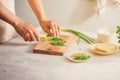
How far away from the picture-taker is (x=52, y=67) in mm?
1227

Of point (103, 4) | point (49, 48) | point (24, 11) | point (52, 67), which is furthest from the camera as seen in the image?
point (24, 11)

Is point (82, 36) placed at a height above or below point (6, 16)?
below

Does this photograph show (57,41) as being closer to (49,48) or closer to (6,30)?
(49,48)

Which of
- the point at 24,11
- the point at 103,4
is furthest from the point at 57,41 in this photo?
the point at 24,11

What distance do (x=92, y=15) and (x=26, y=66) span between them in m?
1.24

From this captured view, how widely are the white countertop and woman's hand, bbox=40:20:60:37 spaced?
0.53 feet

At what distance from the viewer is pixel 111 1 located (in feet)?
7.44

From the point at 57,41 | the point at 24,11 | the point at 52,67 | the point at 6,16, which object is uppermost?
the point at 24,11

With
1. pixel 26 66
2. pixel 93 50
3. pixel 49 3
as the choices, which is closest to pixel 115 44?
pixel 93 50

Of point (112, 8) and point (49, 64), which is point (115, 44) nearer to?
point (49, 64)

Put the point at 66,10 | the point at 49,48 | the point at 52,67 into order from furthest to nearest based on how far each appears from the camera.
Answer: the point at 66,10, the point at 49,48, the point at 52,67

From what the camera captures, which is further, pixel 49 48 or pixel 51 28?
pixel 51 28

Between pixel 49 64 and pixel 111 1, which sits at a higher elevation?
pixel 111 1

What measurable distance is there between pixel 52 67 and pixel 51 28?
38 centimetres
